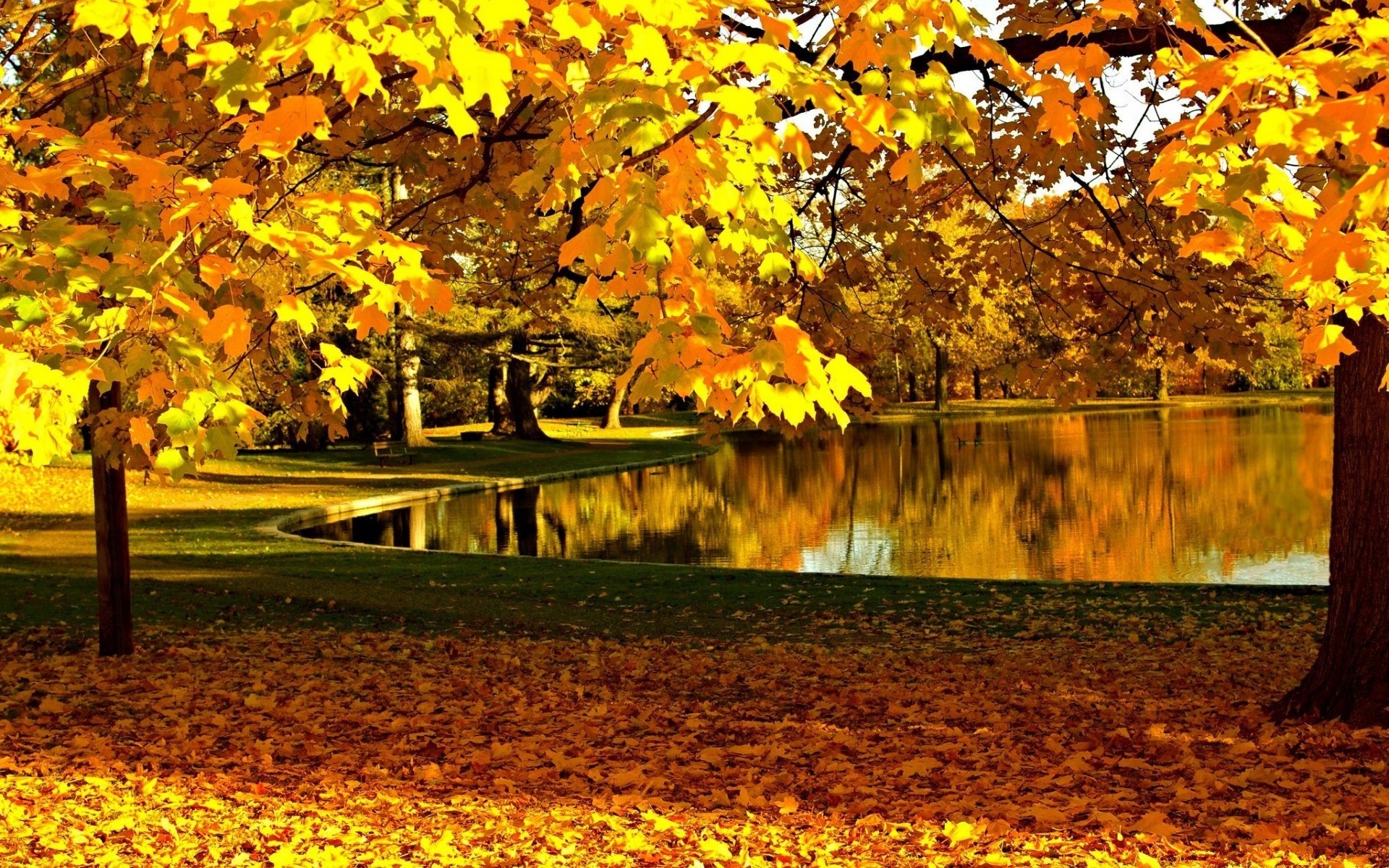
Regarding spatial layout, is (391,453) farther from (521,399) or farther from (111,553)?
(111,553)

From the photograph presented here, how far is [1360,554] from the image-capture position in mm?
6414

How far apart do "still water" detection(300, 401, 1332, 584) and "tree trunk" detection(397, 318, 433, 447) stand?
737cm

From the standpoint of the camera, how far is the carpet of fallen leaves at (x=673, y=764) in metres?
4.70

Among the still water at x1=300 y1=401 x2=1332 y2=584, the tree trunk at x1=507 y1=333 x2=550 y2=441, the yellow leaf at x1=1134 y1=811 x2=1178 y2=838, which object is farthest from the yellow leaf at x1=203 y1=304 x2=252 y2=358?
the tree trunk at x1=507 y1=333 x2=550 y2=441

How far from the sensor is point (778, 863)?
14.7 ft

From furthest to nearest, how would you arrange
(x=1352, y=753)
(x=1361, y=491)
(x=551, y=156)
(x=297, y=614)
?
(x=297, y=614) → (x=1361, y=491) → (x=1352, y=753) → (x=551, y=156)

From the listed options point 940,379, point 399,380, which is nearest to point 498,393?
point 399,380

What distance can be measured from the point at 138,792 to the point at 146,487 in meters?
22.8

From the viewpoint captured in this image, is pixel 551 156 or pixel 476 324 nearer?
pixel 551 156

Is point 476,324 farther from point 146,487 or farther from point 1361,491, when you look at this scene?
point 1361,491

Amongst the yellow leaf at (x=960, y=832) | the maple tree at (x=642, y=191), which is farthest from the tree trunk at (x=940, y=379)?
the yellow leaf at (x=960, y=832)

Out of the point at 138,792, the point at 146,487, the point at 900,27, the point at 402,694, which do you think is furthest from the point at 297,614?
the point at 146,487

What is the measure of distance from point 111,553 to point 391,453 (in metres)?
26.1

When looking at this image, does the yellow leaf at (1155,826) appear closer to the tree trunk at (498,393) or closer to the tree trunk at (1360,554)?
the tree trunk at (1360,554)
